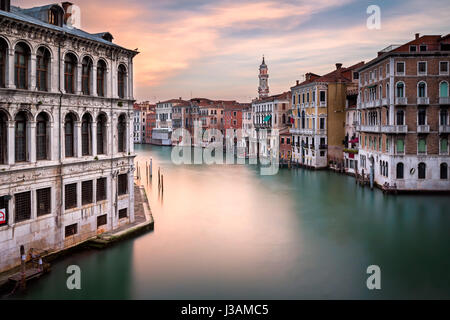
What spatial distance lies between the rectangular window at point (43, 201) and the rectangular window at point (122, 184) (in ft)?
11.0

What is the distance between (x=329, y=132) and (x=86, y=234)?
28.4 m

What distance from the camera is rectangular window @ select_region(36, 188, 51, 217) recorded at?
41.3 feet

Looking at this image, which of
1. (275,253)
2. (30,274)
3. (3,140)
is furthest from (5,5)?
(275,253)

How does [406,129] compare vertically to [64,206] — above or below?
above

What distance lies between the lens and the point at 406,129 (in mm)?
25328

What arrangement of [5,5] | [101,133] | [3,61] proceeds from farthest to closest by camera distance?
[101,133], [5,5], [3,61]

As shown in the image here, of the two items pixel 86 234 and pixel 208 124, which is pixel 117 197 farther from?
pixel 208 124

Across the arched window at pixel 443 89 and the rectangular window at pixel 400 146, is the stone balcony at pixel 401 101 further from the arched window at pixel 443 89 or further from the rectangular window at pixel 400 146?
the rectangular window at pixel 400 146

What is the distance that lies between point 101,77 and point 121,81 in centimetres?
106

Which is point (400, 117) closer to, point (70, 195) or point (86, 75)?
point (86, 75)

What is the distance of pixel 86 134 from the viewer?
14609 mm
